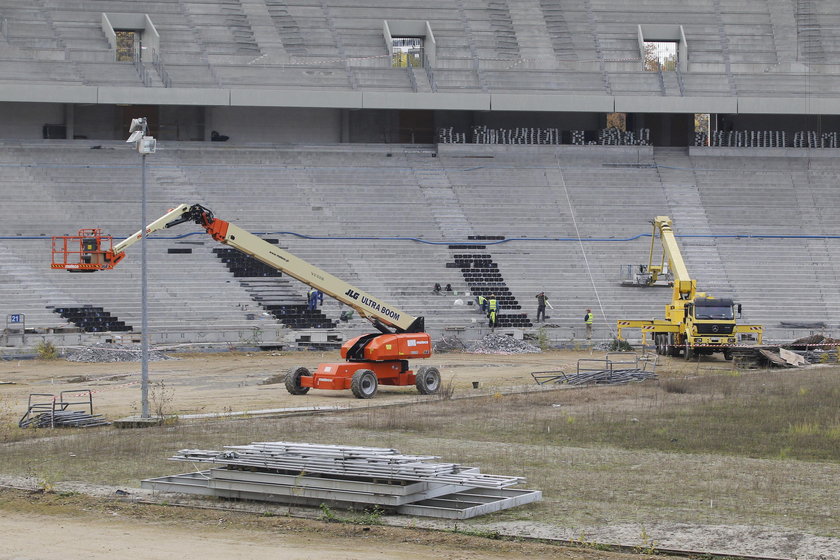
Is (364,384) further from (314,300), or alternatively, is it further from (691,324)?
(314,300)

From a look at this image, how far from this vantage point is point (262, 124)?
54094 mm

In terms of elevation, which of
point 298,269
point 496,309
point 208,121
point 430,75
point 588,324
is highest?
point 430,75

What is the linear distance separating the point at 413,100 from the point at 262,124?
22.6 feet

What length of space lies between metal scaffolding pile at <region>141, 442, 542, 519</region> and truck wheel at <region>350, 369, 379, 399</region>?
1157 cm

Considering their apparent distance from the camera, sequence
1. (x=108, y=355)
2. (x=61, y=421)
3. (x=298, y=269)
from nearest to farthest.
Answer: (x=61, y=421), (x=298, y=269), (x=108, y=355)

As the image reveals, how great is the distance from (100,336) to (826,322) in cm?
2588

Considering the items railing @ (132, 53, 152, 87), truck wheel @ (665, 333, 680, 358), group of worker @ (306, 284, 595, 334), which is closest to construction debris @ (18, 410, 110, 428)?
group of worker @ (306, 284, 595, 334)

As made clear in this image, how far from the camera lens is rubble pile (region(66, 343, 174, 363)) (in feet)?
122

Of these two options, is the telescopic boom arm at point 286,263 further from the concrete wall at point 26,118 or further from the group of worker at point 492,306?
the concrete wall at point 26,118

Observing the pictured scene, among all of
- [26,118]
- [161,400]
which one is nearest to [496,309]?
[161,400]

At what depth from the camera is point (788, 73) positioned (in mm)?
55719

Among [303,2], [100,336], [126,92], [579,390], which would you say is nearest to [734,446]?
[579,390]

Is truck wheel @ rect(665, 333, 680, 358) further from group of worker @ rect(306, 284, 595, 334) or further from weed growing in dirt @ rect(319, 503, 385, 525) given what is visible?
weed growing in dirt @ rect(319, 503, 385, 525)

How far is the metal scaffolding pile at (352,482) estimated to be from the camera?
13.5 metres
